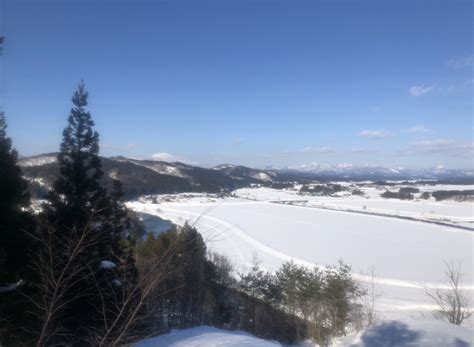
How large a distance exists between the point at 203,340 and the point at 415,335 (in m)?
4.45

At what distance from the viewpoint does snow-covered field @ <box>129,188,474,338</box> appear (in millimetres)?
23141

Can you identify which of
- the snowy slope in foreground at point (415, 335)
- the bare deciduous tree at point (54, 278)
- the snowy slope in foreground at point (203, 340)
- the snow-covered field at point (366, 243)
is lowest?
the snow-covered field at point (366, 243)

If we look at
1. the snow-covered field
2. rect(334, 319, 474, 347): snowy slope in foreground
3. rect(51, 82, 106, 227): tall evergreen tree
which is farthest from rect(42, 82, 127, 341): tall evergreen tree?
rect(334, 319, 474, 347): snowy slope in foreground

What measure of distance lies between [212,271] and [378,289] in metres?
11.7

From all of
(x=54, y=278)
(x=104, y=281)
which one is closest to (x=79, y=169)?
(x=104, y=281)

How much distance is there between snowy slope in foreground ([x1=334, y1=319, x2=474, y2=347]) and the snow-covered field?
5333 mm

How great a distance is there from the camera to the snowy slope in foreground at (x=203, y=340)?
14.2 ft

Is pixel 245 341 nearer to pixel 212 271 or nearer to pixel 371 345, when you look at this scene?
pixel 371 345

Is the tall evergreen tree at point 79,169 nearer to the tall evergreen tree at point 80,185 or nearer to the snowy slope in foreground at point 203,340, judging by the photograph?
the tall evergreen tree at point 80,185

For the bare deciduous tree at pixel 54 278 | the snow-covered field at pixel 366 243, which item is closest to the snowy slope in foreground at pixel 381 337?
the bare deciduous tree at pixel 54 278

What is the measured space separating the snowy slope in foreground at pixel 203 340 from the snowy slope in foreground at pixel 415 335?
3.24m

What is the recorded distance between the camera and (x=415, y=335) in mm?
6605

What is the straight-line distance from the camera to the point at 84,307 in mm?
8508

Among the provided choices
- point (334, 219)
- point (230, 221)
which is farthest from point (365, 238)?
point (230, 221)
